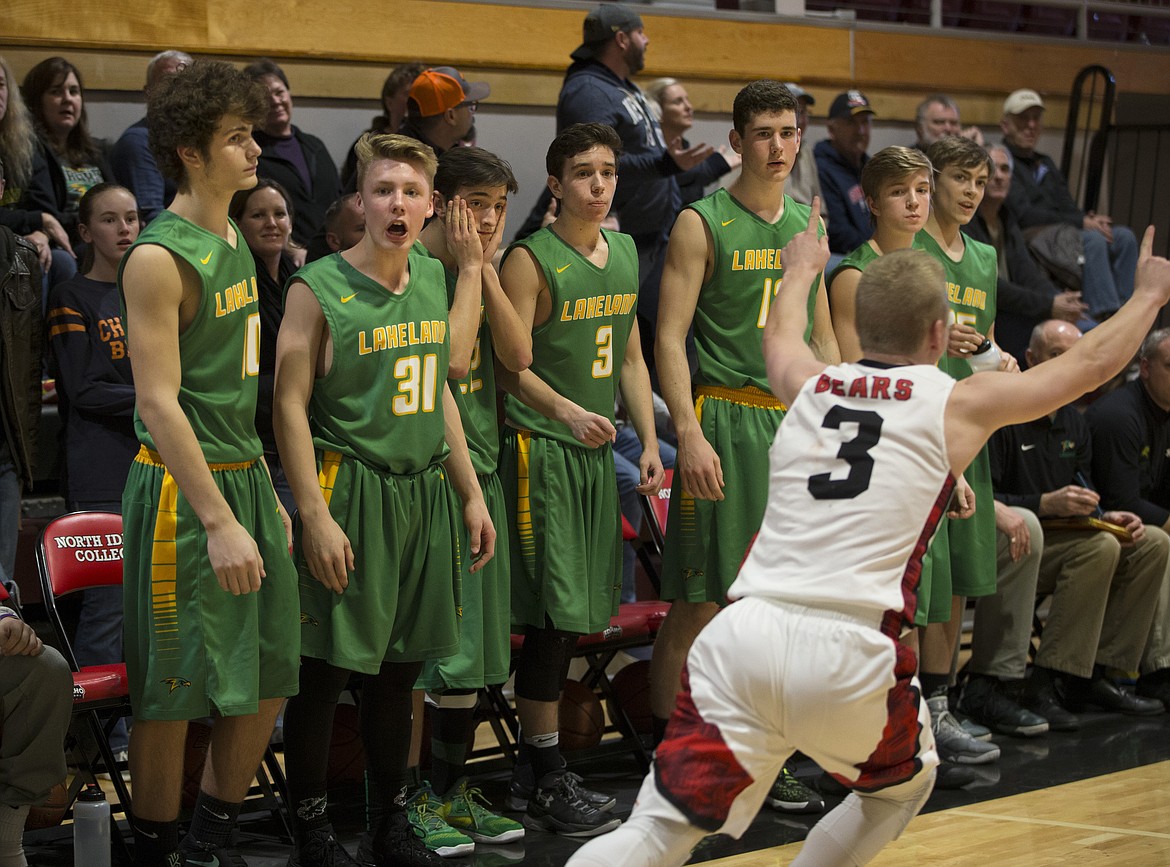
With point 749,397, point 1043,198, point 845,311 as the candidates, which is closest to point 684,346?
point 749,397

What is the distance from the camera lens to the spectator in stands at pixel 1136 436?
256 inches

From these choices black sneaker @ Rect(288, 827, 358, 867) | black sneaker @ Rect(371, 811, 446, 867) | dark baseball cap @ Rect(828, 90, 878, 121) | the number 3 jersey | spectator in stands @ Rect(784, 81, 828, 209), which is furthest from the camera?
dark baseball cap @ Rect(828, 90, 878, 121)

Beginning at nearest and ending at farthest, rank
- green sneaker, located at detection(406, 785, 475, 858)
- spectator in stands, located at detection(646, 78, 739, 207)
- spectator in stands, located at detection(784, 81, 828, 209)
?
1. green sneaker, located at detection(406, 785, 475, 858)
2. spectator in stands, located at detection(646, 78, 739, 207)
3. spectator in stands, located at detection(784, 81, 828, 209)

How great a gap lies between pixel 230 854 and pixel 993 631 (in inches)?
131

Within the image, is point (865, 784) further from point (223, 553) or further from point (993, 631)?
point (993, 631)

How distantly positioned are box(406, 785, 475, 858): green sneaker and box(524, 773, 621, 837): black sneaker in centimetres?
27

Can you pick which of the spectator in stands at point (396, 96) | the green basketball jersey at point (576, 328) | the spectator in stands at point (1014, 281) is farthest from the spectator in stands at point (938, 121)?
the green basketball jersey at point (576, 328)

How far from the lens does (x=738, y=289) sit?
485cm

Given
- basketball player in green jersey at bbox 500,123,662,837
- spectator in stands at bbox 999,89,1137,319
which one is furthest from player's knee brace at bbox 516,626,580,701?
spectator in stands at bbox 999,89,1137,319

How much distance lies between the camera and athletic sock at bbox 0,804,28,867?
3.84 m

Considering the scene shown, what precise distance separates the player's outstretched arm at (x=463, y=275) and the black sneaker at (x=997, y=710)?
2837 millimetres

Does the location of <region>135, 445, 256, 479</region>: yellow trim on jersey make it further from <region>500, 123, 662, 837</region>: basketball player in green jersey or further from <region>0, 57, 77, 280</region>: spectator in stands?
<region>0, 57, 77, 280</region>: spectator in stands

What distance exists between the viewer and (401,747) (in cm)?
416

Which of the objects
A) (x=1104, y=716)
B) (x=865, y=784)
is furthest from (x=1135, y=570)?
(x=865, y=784)
